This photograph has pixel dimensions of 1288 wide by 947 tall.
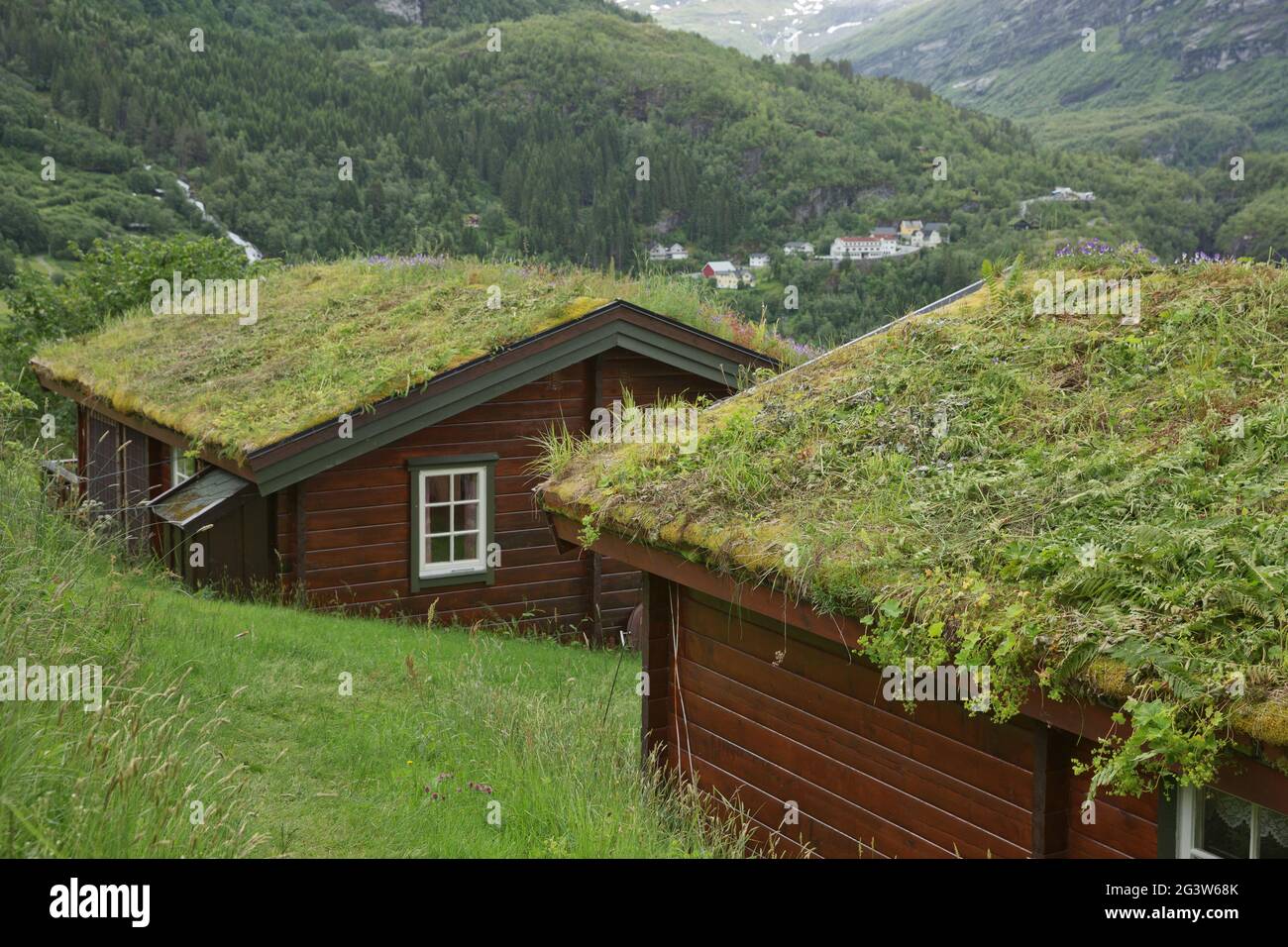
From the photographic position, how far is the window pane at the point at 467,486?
1413 centimetres

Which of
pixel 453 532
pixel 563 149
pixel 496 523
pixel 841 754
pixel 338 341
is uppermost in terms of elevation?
pixel 563 149

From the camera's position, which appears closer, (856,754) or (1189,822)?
(1189,822)

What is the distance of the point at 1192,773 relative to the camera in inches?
154

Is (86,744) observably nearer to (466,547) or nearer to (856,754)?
(856,754)

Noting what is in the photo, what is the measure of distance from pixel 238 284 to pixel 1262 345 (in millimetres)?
19052

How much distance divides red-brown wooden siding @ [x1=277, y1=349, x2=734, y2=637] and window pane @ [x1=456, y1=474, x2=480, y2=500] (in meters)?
0.27

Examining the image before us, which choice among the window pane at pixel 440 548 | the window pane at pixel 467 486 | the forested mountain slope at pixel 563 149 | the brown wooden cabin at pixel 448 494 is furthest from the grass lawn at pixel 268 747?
the forested mountain slope at pixel 563 149

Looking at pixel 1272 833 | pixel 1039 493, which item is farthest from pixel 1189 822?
pixel 1039 493

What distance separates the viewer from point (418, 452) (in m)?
13.7

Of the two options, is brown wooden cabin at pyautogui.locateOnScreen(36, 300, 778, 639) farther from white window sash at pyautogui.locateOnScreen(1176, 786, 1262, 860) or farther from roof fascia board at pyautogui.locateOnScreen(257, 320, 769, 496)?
white window sash at pyautogui.locateOnScreen(1176, 786, 1262, 860)

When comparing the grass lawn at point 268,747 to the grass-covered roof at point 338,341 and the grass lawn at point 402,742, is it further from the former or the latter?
the grass-covered roof at point 338,341

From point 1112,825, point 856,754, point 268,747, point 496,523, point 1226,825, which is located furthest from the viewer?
point 496,523

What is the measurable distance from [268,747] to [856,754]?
3.51 m
